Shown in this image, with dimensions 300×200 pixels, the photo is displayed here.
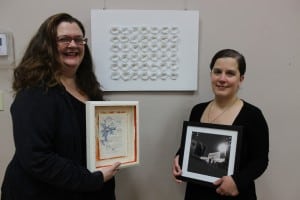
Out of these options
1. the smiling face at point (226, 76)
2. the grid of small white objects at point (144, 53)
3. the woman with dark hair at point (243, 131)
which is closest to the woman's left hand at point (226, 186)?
the woman with dark hair at point (243, 131)

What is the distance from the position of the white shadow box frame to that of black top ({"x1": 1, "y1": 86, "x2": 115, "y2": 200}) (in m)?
0.06

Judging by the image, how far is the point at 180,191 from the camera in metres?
1.67

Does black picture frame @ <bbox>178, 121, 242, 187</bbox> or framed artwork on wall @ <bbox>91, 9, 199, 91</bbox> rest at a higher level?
framed artwork on wall @ <bbox>91, 9, 199, 91</bbox>

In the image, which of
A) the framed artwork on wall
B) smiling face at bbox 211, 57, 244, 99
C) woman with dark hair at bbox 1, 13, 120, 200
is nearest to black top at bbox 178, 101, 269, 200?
smiling face at bbox 211, 57, 244, 99

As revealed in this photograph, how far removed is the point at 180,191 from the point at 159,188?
0.40 ft

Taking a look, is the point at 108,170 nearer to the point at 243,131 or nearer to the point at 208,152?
the point at 208,152

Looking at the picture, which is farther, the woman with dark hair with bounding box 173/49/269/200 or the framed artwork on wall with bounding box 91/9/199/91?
the framed artwork on wall with bounding box 91/9/199/91

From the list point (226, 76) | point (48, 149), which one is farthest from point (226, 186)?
point (48, 149)

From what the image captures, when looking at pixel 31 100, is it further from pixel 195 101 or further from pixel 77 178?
pixel 195 101

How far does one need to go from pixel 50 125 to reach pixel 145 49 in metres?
0.66

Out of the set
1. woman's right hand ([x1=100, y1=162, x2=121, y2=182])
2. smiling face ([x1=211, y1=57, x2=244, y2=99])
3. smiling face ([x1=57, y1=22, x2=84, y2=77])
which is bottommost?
woman's right hand ([x1=100, y1=162, x2=121, y2=182])

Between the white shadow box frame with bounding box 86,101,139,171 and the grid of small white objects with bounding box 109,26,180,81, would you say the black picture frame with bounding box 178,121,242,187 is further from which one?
the grid of small white objects with bounding box 109,26,180,81

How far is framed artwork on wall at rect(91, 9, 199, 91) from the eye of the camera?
149 cm

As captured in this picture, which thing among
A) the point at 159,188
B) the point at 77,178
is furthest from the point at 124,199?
the point at 77,178
